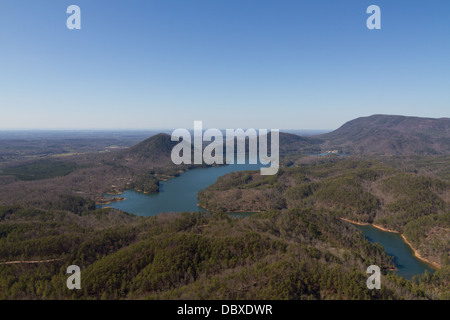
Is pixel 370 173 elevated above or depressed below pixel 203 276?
above

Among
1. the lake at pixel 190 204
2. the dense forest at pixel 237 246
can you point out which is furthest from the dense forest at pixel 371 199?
the lake at pixel 190 204

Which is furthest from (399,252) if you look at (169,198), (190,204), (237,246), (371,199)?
(169,198)

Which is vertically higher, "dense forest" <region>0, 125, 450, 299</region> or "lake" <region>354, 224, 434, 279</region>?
"dense forest" <region>0, 125, 450, 299</region>

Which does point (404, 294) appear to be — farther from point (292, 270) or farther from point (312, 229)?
point (312, 229)

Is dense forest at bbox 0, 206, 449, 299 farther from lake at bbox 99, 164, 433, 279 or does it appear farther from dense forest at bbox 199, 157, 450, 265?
dense forest at bbox 199, 157, 450, 265

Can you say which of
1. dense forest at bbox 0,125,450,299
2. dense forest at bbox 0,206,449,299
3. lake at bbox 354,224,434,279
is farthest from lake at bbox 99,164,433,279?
dense forest at bbox 0,206,449,299

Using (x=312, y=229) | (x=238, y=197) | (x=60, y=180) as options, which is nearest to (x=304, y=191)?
(x=238, y=197)

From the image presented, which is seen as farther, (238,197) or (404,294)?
(238,197)

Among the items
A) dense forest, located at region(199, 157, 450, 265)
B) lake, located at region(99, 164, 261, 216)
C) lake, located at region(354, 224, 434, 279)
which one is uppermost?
dense forest, located at region(199, 157, 450, 265)
